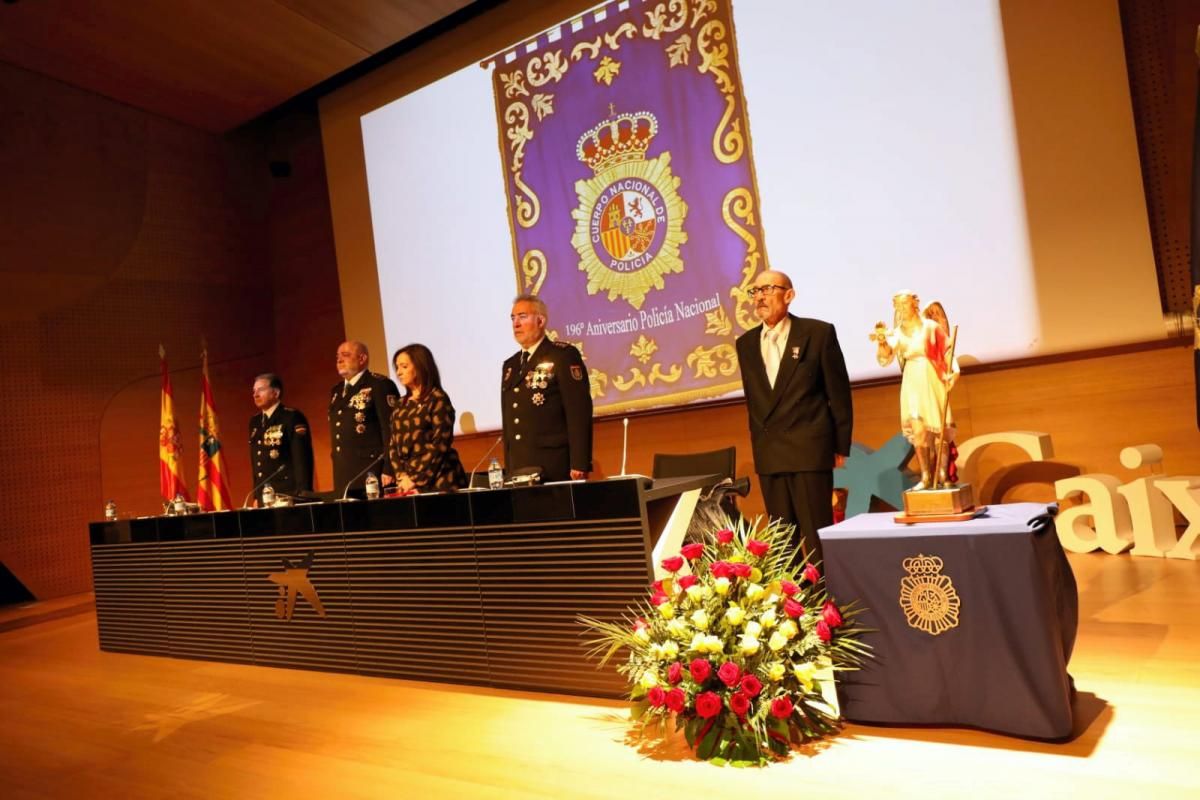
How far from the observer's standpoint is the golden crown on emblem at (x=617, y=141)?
5.27 metres

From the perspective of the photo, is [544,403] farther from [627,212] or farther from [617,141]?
[617,141]

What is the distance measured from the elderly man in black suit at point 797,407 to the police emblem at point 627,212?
2247 millimetres

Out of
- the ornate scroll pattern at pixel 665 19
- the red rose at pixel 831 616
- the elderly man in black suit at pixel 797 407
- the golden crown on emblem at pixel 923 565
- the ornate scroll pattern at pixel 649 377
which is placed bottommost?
the red rose at pixel 831 616

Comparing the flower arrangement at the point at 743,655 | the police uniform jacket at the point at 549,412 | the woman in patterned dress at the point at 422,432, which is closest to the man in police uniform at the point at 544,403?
the police uniform jacket at the point at 549,412

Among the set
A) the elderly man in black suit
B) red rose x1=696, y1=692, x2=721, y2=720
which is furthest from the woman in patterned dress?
red rose x1=696, y1=692, x2=721, y2=720

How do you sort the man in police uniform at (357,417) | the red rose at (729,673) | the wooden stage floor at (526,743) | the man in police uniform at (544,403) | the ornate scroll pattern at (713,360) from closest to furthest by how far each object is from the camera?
1. the wooden stage floor at (526,743)
2. the red rose at (729,673)
3. the man in police uniform at (544,403)
4. the man in police uniform at (357,417)
5. the ornate scroll pattern at (713,360)

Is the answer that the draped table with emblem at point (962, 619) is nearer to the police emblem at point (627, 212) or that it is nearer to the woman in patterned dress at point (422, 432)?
the woman in patterned dress at point (422, 432)

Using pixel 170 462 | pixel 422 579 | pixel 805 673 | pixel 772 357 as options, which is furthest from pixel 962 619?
pixel 170 462

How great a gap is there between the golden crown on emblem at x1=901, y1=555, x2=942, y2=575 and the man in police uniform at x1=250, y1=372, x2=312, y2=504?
3.15 meters

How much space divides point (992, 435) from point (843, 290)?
1.04 meters

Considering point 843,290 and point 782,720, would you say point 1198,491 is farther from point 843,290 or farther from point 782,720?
point 782,720

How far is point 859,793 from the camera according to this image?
1759 millimetres

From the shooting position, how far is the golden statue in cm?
211

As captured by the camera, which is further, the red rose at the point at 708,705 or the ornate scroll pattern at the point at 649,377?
the ornate scroll pattern at the point at 649,377
